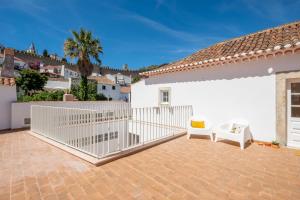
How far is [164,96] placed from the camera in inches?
403

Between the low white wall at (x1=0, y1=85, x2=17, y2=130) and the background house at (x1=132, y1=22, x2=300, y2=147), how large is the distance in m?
8.94

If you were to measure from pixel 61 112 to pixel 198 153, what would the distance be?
510 cm

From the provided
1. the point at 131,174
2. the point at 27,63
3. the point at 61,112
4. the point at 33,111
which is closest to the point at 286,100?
the point at 131,174

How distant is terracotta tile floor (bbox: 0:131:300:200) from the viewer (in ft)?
10.0

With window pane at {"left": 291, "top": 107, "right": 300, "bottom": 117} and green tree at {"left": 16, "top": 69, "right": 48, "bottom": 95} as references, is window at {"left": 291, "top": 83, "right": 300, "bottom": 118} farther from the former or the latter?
green tree at {"left": 16, "top": 69, "right": 48, "bottom": 95}

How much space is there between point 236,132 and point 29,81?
103 feet

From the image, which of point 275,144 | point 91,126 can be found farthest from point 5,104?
point 275,144

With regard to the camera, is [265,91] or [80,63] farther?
[80,63]

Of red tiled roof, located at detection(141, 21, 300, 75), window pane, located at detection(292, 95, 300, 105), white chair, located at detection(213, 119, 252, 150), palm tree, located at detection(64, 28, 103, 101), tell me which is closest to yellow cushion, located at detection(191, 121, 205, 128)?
white chair, located at detection(213, 119, 252, 150)

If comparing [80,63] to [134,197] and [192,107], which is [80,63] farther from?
[134,197]

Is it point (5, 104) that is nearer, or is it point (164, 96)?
point (5, 104)

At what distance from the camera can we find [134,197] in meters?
Answer: 2.93

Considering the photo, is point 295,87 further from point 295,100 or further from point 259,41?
point 259,41

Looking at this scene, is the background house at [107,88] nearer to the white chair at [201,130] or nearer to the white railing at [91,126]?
the white railing at [91,126]
